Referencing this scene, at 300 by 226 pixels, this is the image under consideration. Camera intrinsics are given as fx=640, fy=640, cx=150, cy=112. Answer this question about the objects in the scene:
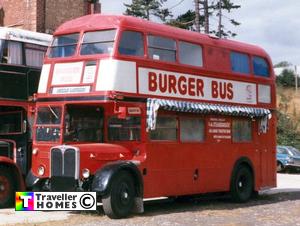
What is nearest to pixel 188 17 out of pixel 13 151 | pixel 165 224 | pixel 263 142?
pixel 263 142

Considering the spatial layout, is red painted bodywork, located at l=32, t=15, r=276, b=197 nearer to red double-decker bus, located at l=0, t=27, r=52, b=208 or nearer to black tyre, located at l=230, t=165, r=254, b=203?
black tyre, located at l=230, t=165, r=254, b=203

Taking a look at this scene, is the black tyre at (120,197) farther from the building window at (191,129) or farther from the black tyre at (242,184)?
the black tyre at (242,184)

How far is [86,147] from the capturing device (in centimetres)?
1303

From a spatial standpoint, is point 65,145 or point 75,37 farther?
point 75,37

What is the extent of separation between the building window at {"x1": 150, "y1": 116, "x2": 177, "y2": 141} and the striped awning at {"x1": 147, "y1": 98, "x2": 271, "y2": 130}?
0.29 m

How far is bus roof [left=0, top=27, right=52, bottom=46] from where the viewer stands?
16.0 m

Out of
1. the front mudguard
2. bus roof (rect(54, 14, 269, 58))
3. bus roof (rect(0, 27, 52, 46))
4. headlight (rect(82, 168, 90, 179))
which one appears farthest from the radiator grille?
bus roof (rect(0, 27, 52, 46))

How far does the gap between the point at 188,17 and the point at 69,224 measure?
1490 inches

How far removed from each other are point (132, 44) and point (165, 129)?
2.16 metres

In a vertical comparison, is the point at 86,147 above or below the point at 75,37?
below

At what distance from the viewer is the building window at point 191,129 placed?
15094 millimetres

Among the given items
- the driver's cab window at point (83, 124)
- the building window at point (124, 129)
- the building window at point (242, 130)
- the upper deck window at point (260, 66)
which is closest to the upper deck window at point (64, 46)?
the driver's cab window at point (83, 124)

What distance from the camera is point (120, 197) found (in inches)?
507

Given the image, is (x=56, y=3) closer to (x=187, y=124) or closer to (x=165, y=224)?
(x=187, y=124)
